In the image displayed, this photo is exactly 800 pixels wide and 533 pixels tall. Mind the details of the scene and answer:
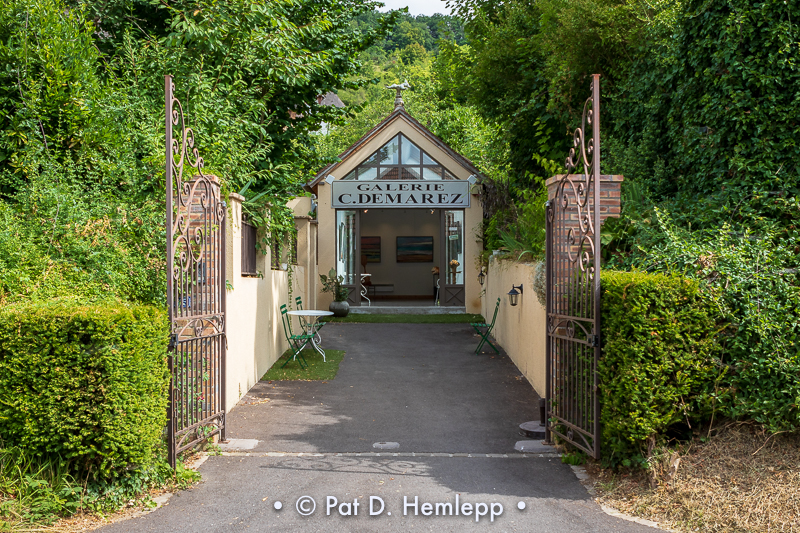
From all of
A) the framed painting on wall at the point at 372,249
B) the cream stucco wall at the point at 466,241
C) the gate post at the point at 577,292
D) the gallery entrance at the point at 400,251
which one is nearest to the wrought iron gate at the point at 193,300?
the gate post at the point at 577,292

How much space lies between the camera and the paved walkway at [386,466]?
381 cm

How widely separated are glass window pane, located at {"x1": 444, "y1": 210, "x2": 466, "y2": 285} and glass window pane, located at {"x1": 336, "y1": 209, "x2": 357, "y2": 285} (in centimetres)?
263

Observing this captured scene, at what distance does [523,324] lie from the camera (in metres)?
8.45

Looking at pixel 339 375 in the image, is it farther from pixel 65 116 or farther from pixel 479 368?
pixel 65 116

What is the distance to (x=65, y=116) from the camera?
6.01 meters

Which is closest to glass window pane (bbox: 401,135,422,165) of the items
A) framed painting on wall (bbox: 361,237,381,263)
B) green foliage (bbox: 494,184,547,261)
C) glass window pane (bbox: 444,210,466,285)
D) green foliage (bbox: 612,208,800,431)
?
glass window pane (bbox: 444,210,466,285)

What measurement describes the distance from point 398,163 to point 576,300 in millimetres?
11682

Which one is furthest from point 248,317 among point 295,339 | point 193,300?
point 193,300

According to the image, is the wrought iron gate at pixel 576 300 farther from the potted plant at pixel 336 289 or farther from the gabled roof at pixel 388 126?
the gabled roof at pixel 388 126

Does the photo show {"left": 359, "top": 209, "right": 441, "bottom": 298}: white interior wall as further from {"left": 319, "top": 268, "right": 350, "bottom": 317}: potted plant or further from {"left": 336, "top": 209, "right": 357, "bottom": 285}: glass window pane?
{"left": 319, "top": 268, "right": 350, "bottom": 317}: potted plant

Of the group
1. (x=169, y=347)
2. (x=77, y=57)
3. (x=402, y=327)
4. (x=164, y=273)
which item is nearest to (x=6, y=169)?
(x=77, y=57)

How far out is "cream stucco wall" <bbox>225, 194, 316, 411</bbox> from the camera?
6.65 m

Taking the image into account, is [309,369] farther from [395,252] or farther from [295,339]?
[395,252]

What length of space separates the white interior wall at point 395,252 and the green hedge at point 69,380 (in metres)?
17.6
